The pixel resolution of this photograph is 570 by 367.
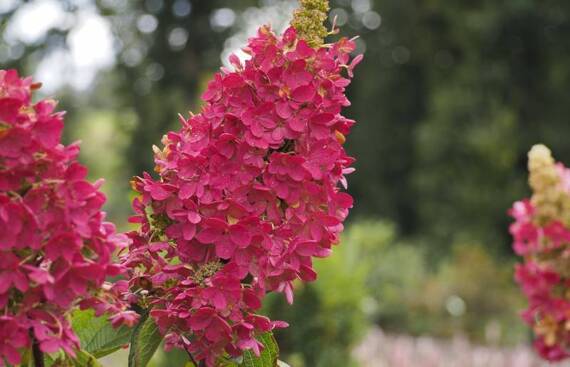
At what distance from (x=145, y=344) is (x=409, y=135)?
54.2 ft

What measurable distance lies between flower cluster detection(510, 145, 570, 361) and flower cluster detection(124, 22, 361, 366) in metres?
1.13

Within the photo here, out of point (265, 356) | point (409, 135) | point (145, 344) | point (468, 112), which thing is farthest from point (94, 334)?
point (409, 135)

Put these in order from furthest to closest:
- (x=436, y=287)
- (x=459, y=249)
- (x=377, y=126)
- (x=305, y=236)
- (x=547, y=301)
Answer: (x=377, y=126)
(x=459, y=249)
(x=436, y=287)
(x=547, y=301)
(x=305, y=236)

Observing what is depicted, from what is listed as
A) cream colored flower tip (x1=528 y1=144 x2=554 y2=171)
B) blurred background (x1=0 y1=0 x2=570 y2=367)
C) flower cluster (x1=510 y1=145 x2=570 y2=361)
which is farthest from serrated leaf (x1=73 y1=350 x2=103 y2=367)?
blurred background (x1=0 y1=0 x2=570 y2=367)

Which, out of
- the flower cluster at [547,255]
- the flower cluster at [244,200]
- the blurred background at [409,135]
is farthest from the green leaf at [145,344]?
the blurred background at [409,135]

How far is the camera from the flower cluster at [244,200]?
1154 mm

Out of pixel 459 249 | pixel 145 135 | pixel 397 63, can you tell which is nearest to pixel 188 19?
pixel 145 135

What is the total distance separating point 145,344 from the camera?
1.21 metres

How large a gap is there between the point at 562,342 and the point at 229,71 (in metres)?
1.39

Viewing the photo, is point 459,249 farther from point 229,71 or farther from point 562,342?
point 229,71

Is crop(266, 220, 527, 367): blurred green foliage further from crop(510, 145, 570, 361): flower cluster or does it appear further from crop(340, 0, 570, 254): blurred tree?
crop(510, 145, 570, 361): flower cluster

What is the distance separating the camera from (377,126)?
56.9 ft

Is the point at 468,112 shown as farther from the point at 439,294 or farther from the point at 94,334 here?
the point at 94,334

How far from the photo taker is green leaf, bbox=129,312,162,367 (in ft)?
3.95
